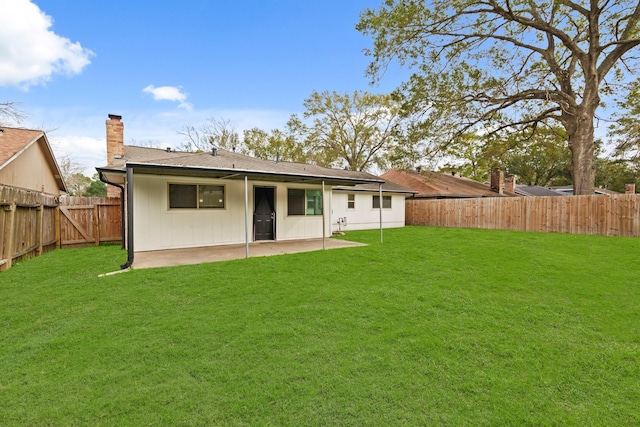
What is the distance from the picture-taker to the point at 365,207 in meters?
15.9

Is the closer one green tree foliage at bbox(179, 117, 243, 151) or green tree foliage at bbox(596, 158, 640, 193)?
green tree foliage at bbox(596, 158, 640, 193)

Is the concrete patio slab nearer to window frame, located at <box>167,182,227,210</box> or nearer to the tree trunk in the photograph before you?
window frame, located at <box>167,182,227,210</box>

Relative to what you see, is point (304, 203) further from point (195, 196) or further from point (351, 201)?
point (351, 201)

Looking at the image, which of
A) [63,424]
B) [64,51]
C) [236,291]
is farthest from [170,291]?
[64,51]

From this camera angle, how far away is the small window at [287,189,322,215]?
10.3 m

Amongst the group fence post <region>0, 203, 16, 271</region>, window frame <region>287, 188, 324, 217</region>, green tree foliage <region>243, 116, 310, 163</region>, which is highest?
green tree foliage <region>243, 116, 310, 163</region>

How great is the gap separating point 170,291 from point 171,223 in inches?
166

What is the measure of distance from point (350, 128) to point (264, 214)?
19.6 metres

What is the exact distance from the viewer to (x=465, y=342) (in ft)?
9.94

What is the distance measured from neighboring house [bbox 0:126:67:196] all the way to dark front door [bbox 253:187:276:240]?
753 cm

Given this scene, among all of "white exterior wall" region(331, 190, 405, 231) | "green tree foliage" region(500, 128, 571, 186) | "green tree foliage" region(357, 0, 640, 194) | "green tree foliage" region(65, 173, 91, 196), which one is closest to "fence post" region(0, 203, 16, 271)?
"white exterior wall" region(331, 190, 405, 231)

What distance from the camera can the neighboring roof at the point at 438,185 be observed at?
20781mm

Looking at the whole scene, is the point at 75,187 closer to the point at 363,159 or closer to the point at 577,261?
the point at 363,159

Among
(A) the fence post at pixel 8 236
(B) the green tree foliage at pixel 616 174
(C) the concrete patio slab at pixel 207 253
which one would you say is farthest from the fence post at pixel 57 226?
(B) the green tree foliage at pixel 616 174
